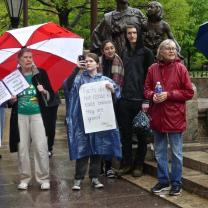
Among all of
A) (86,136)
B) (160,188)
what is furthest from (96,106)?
(160,188)

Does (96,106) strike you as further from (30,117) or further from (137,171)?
(137,171)

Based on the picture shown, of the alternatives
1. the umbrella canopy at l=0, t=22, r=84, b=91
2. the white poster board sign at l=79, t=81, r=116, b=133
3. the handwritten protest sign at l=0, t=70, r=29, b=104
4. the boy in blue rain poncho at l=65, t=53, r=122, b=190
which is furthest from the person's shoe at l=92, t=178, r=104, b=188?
the handwritten protest sign at l=0, t=70, r=29, b=104

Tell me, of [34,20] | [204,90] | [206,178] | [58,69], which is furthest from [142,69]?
[34,20]

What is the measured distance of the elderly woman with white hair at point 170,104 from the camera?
6139 mm

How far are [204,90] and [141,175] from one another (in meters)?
7.68

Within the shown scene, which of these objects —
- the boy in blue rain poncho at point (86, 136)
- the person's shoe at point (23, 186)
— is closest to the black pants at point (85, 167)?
the boy in blue rain poncho at point (86, 136)

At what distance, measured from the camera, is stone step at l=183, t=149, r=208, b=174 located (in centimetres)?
698

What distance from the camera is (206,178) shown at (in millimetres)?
6629

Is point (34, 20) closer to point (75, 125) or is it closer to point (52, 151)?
point (52, 151)

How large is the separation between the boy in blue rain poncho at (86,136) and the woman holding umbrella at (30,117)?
366 mm

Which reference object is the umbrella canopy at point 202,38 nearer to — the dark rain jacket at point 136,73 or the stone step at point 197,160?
the dark rain jacket at point 136,73

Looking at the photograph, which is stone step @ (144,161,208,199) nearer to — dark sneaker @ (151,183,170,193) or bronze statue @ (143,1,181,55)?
dark sneaker @ (151,183,170,193)

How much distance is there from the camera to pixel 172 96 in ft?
20.0

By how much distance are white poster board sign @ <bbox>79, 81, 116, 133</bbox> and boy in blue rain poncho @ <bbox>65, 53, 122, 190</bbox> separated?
7 cm
